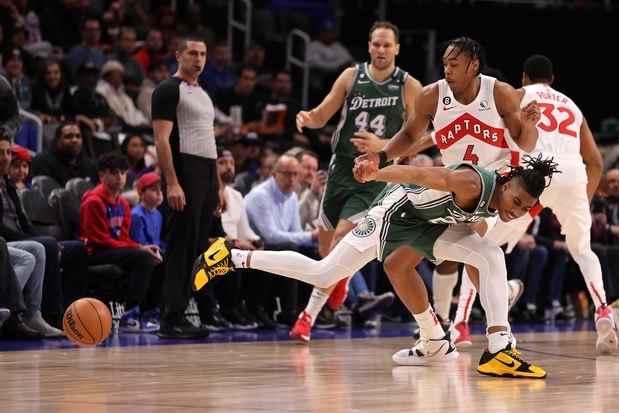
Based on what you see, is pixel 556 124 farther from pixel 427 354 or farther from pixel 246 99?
pixel 246 99

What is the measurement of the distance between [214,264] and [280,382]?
136 centimetres

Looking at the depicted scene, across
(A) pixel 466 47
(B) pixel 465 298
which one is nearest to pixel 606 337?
(B) pixel 465 298

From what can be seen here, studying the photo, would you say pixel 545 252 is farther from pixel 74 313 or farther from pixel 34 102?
pixel 74 313

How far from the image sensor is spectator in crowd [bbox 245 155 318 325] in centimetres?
995

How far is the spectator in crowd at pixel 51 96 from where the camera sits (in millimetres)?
11367

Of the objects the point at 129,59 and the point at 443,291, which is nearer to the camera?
the point at 443,291

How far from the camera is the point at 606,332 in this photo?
302 inches

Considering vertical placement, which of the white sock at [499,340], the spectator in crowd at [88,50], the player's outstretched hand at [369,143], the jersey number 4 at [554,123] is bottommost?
the white sock at [499,340]

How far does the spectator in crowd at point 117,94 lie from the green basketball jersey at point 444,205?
6.16 meters

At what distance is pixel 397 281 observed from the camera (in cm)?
668

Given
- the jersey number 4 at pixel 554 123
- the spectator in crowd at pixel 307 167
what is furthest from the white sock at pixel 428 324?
the spectator in crowd at pixel 307 167

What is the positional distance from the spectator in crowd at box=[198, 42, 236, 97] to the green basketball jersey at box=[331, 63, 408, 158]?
543 centimetres

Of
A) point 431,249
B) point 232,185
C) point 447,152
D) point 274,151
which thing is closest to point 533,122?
point 447,152

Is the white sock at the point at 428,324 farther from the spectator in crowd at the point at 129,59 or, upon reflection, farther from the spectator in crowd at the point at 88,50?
the spectator in crowd at the point at 88,50
